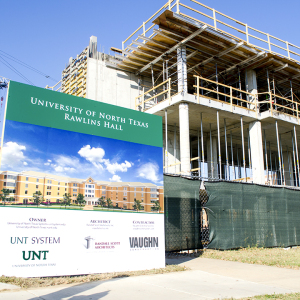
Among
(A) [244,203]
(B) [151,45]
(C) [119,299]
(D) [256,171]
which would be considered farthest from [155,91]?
(C) [119,299]

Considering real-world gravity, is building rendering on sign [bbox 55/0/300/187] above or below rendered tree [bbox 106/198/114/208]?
above

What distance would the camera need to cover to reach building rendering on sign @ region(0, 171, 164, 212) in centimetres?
601

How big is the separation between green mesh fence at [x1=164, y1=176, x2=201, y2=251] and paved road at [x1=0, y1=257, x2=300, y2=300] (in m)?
1.60

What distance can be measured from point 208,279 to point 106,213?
2.62 meters

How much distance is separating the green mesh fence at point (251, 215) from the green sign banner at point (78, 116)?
3748 mm

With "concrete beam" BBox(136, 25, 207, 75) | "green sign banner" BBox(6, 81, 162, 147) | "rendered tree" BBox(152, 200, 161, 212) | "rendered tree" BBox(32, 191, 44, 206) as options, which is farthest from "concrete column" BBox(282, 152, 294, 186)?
"rendered tree" BBox(32, 191, 44, 206)

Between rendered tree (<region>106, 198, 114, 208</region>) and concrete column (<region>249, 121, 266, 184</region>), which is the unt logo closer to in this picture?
rendered tree (<region>106, 198, 114, 208</region>)

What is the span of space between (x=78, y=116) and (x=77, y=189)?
63.6 inches

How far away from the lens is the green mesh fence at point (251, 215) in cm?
1052

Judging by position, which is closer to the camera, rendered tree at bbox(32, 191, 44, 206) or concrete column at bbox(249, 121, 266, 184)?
rendered tree at bbox(32, 191, 44, 206)

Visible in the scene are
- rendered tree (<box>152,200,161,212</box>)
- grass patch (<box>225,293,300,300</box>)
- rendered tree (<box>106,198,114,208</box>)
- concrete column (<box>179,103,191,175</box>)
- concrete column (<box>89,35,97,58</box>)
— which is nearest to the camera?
grass patch (<box>225,293,300,300</box>)

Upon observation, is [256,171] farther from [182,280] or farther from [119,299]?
[119,299]

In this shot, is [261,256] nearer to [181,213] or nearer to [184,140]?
[181,213]

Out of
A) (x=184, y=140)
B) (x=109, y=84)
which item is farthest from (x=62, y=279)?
(x=109, y=84)
